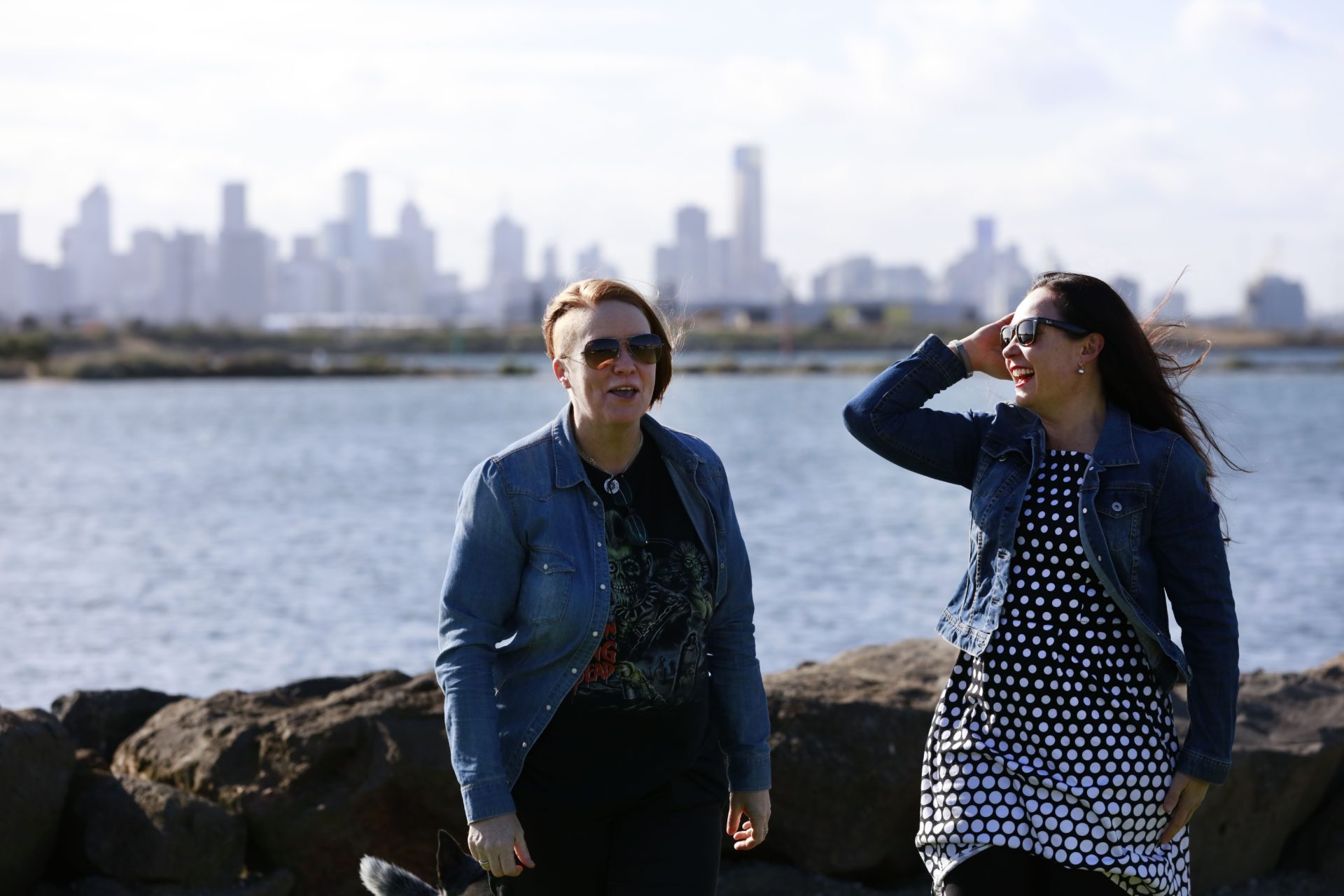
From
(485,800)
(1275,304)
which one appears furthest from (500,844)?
(1275,304)

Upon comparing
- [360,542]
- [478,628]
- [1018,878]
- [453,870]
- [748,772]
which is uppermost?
[478,628]

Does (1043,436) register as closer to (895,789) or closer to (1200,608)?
(1200,608)

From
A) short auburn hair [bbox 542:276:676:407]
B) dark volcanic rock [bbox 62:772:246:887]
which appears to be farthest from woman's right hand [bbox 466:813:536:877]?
dark volcanic rock [bbox 62:772:246:887]

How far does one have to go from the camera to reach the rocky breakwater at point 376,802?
18.3 feet

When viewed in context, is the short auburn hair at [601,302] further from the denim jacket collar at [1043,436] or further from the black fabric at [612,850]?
the black fabric at [612,850]

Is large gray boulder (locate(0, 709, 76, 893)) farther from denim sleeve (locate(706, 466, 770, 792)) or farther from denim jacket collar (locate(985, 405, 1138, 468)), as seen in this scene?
denim jacket collar (locate(985, 405, 1138, 468))

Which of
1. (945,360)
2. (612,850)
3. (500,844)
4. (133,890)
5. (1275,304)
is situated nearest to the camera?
(500,844)

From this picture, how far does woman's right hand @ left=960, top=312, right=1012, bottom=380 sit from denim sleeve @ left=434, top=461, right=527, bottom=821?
126 cm

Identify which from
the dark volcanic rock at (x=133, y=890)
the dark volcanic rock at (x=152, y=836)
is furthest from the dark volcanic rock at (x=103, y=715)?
the dark volcanic rock at (x=133, y=890)

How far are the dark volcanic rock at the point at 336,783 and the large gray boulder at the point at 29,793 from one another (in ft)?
1.46

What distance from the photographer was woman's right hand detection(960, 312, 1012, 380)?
13.3ft

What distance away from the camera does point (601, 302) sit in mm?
3621

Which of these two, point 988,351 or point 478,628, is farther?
point 988,351

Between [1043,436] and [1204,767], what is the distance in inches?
31.8
